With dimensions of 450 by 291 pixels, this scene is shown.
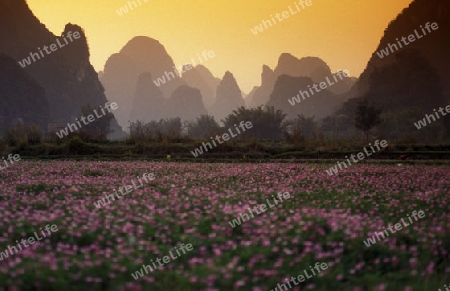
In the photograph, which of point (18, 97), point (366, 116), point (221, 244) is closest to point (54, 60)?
point (18, 97)

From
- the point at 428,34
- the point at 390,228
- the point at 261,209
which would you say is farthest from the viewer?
the point at 428,34

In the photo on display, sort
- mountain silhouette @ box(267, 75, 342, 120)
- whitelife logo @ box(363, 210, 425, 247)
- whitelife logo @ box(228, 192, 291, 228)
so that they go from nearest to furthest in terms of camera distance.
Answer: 1. whitelife logo @ box(363, 210, 425, 247)
2. whitelife logo @ box(228, 192, 291, 228)
3. mountain silhouette @ box(267, 75, 342, 120)

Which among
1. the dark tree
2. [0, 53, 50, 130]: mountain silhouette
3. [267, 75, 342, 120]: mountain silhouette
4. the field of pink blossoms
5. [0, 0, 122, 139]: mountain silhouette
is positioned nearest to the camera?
the field of pink blossoms

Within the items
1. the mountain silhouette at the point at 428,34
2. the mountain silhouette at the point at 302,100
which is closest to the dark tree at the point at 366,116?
the mountain silhouette at the point at 428,34

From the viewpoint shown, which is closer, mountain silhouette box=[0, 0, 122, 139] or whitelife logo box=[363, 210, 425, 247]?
whitelife logo box=[363, 210, 425, 247]

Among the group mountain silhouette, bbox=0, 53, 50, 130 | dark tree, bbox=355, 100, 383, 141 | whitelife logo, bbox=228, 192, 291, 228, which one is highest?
mountain silhouette, bbox=0, 53, 50, 130

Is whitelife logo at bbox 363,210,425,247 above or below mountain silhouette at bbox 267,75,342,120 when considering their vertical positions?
below

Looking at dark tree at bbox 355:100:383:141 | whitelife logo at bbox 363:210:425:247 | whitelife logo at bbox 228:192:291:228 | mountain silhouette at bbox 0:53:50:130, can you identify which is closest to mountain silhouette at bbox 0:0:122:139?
mountain silhouette at bbox 0:53:50:130

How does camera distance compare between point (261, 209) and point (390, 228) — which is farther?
point (261, 209)

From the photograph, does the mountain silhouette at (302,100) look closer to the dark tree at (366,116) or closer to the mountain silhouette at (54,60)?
the mountain silhouette at (54,60)

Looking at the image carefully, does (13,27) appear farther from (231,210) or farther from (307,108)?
(231,210)

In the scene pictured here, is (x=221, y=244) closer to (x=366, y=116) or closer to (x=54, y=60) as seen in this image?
(x=366, y=116)

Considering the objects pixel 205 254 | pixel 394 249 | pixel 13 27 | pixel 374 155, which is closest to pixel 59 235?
pixel 205 254

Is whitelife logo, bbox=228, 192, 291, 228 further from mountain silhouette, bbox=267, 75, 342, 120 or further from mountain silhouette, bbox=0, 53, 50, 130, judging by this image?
mountain silhouette, bbox=267, 75, 342, 120
